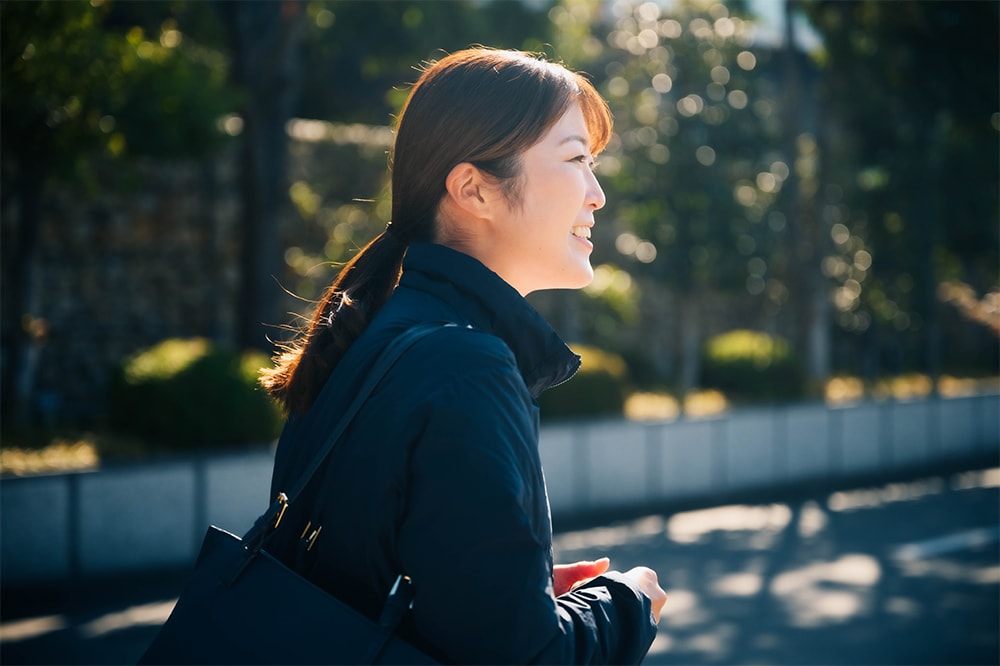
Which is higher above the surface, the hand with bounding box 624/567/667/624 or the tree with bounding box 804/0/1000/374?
the tree with bounding box 804/0/1000/374

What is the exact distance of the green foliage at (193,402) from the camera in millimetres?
8656

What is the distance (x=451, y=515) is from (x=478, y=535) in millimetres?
40

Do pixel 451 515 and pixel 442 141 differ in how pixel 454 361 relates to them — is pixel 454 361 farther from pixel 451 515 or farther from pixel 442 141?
pixel 442 141

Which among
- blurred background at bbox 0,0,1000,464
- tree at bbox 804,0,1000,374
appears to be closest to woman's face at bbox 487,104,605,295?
blurred background at bbox 0,0,1000,464

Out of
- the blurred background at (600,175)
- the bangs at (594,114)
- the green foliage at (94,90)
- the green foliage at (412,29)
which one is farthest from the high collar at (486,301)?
the green foliage at (412,29)

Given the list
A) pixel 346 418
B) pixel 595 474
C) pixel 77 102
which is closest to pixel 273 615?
pixel 346 418

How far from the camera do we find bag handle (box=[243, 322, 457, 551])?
138cm

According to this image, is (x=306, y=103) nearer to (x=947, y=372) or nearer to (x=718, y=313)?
(x=718, y=313)

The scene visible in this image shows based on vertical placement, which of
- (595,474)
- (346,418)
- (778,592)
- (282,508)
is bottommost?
(778,592)

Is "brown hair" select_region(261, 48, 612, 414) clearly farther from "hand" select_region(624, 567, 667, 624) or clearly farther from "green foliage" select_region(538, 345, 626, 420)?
"green foliage" select_region(538, 345, 626, 420)

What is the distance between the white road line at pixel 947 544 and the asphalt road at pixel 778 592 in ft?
0.05

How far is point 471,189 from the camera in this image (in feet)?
5.25

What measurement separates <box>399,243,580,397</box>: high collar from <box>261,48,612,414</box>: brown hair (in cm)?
11

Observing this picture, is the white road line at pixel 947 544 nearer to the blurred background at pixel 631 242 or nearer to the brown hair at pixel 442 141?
the blurred background at pixel 631 242
